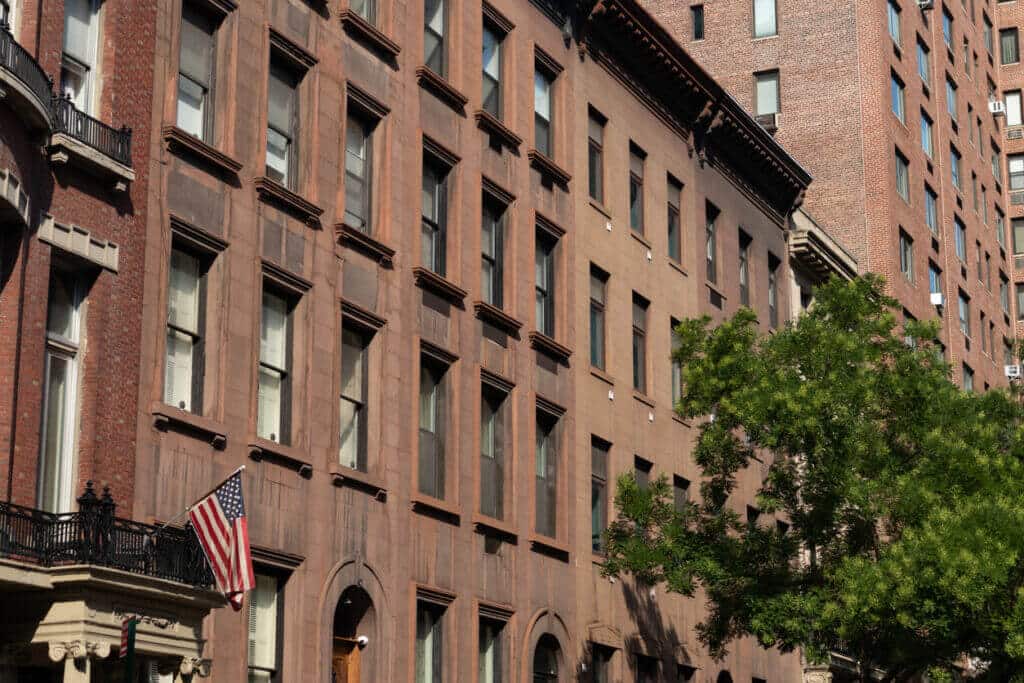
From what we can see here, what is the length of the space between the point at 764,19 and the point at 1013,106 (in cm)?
3737

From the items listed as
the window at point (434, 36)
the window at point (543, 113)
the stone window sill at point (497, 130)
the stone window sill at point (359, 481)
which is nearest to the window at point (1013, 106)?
the window at point (543, 113)

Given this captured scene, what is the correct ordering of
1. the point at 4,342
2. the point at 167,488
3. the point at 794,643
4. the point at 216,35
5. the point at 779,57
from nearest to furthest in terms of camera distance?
the point at 4,342 → the point at 167,488 → the point at 216,35 → the point at 794,643 → the point at 779,57

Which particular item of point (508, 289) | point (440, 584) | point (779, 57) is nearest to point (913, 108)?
point (779, 57)

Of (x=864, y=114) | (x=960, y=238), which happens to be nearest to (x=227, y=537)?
(x=864, y=114)

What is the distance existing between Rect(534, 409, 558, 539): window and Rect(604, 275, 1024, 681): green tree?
4.84ft

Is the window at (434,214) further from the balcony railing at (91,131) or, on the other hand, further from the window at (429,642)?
the balcony railing at (91,131)

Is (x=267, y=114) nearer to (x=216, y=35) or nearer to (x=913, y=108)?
(x=216, y=35)

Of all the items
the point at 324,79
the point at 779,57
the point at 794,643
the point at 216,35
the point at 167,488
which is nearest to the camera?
the point at 167,488

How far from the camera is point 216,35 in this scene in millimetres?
27281

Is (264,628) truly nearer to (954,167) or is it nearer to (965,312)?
(965,312)

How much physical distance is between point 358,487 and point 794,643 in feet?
30.1

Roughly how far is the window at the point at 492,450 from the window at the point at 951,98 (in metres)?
46.2

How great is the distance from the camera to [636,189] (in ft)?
140

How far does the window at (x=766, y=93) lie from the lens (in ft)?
211
